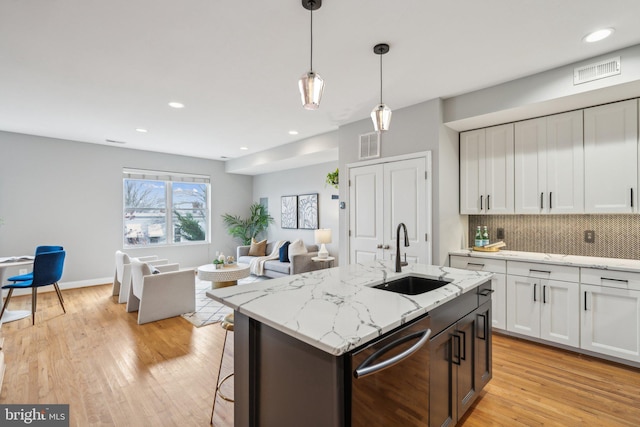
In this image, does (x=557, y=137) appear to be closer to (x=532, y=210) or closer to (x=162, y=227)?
(x=532, y=210)

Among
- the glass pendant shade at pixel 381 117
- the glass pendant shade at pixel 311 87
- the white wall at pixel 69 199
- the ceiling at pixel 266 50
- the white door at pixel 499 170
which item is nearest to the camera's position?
the glass pendant shade at pixel 311 87

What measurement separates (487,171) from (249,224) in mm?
5667

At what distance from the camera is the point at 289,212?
22.7 ft

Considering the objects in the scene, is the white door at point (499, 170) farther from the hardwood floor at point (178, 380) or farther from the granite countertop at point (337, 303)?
the granite countertop at point (337, 303)

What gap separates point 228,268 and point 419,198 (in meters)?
3.18

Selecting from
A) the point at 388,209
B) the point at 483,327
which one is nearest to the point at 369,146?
the point at 388,209

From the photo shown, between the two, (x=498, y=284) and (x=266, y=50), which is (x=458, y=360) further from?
(x=266, y=50)

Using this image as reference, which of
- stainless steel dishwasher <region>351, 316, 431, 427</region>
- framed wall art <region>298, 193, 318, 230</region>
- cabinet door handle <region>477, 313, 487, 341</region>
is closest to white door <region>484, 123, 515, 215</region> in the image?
cabinet door handle <region>477, 313, 487, 341</region>

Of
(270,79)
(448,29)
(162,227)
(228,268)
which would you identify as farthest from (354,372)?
(162,227)

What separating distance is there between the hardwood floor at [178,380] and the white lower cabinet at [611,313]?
0.18 metres

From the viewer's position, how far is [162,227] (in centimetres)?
661

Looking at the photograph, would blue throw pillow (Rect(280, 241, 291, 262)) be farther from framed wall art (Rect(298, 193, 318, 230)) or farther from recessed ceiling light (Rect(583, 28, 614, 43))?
recessed ceiling light (Rect(583, 28, 614, 43))

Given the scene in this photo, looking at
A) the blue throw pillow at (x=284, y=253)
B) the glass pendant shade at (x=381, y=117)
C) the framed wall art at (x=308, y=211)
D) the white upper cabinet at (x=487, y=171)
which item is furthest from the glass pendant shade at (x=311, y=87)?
the framed wall art at (x=308, y=211)

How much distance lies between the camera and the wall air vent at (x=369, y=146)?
12.9 ft
